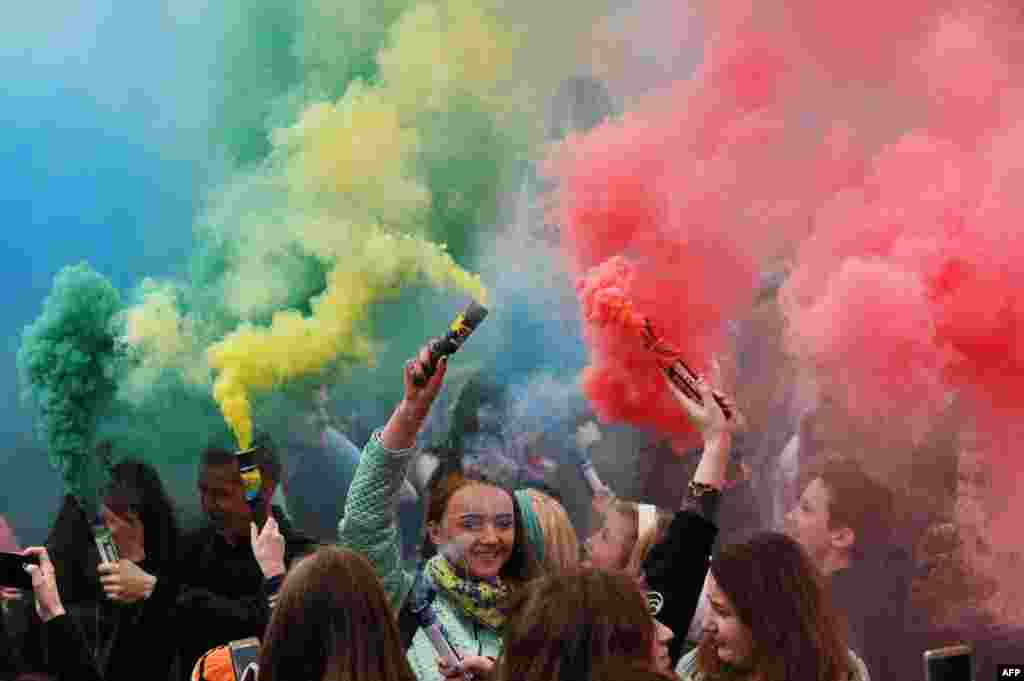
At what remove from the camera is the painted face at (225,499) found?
443cm

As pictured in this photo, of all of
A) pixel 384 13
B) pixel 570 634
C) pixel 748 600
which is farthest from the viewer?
pixel 384 13

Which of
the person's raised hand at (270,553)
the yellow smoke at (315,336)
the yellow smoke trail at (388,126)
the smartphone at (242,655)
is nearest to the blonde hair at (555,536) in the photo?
the person's raised hand at (270,553)

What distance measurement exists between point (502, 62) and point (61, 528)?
1.93m

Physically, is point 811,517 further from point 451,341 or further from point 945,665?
point 451,341

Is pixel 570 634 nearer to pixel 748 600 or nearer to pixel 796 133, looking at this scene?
pixel 748 600

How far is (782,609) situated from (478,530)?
0.87m

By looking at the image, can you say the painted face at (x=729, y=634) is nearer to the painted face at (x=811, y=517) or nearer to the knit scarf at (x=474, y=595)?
the knit scarf at (x=474, y=595)

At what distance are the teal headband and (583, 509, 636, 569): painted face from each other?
2.74 feet

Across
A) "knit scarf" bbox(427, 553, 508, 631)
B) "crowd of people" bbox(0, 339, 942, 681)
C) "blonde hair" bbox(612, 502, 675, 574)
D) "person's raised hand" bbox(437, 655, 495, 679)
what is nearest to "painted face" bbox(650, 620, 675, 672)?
"crowd of people" bbox(0, 339, 942, 681)

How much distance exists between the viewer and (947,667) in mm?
3545

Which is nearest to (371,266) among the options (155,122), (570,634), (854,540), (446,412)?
(446,412)

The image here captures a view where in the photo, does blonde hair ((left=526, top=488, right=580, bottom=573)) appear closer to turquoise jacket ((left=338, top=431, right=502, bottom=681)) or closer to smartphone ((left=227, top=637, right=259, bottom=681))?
turquoise jacket ((left=338, top=431, right=502, bottom=681))

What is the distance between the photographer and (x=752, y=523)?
4879mm

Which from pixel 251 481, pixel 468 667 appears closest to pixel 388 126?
pixel 251 481
